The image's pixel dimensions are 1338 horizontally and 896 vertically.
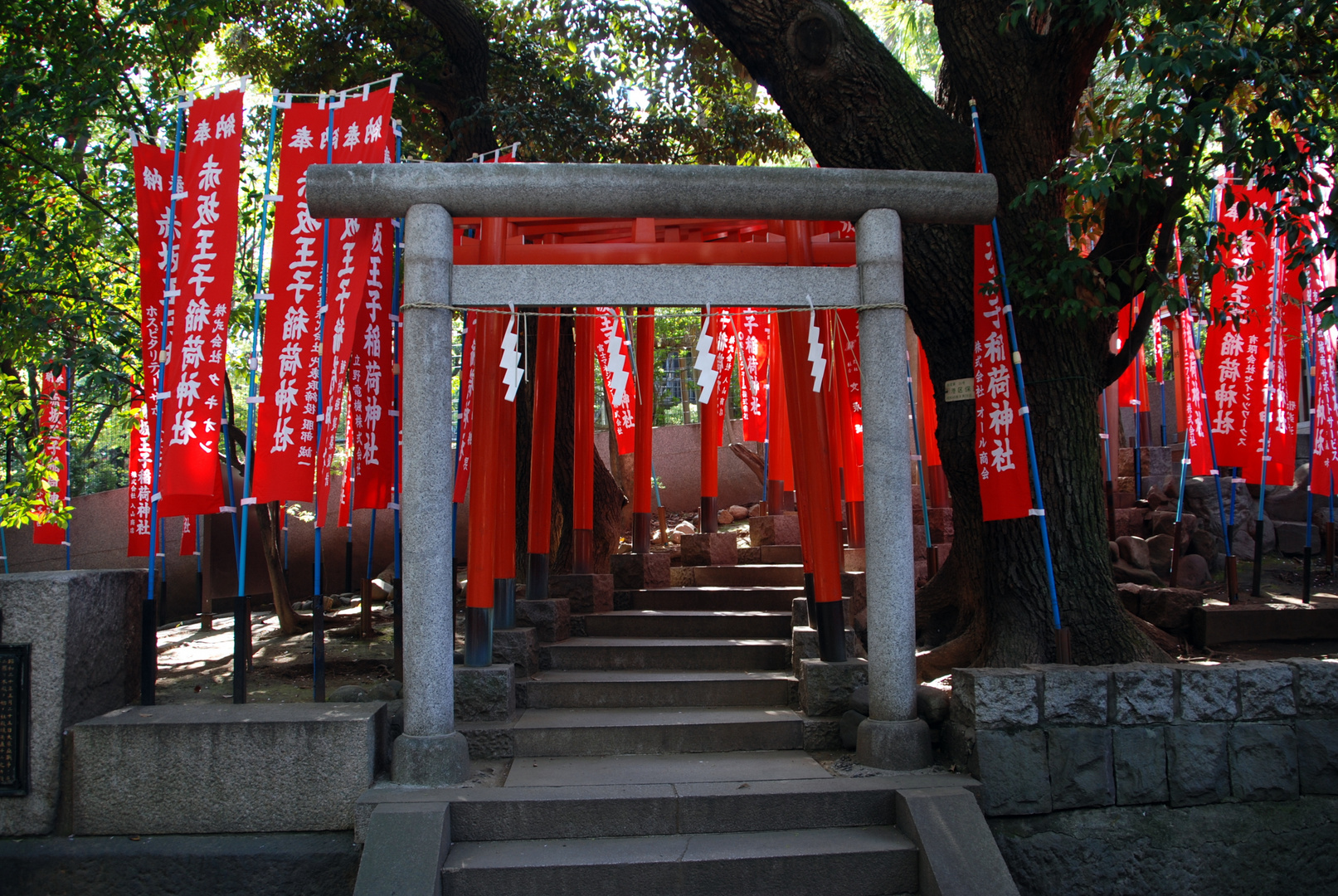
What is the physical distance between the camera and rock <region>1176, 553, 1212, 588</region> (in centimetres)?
920

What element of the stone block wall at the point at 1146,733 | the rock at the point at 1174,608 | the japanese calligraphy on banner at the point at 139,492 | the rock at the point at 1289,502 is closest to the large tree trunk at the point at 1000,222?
the stone block wall at the point at 1146,733

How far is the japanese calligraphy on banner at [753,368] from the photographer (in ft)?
31.9

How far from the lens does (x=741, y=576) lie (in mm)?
8164

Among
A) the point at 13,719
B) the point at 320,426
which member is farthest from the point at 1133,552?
the point at 13,719

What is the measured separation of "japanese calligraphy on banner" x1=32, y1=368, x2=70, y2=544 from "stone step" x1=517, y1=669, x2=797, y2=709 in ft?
14.5

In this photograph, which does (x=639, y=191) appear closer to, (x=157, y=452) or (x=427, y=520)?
(x=427, y=520)

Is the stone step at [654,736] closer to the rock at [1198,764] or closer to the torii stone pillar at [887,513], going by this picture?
the torii stone pillar at [887,513]

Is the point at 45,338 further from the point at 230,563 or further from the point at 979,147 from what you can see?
the point at 979,147

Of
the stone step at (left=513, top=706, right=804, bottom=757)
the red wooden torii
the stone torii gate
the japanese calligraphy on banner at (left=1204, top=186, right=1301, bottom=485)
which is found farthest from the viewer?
the japanese calligraphy on banner at (left=1204, top=186, right=1301, bottom=485)

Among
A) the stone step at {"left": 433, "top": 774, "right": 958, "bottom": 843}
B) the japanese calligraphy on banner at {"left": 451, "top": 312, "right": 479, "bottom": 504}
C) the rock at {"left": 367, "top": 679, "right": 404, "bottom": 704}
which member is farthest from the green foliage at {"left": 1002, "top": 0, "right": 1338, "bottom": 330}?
the rock at {"left": 367, "top": 679, "right": 404, "bottom": 704}

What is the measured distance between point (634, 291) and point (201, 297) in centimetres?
260

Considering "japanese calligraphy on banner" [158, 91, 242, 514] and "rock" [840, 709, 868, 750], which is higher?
"japanese calligraphy on banner" [158, 91, 242, 514]

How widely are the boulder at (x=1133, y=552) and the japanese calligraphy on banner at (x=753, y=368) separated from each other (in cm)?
398

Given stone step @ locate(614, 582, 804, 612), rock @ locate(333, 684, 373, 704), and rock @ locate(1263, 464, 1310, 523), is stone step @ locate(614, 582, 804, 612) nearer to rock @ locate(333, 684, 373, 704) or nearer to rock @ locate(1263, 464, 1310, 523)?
rock @ locate(333, 684, 373, 704)
